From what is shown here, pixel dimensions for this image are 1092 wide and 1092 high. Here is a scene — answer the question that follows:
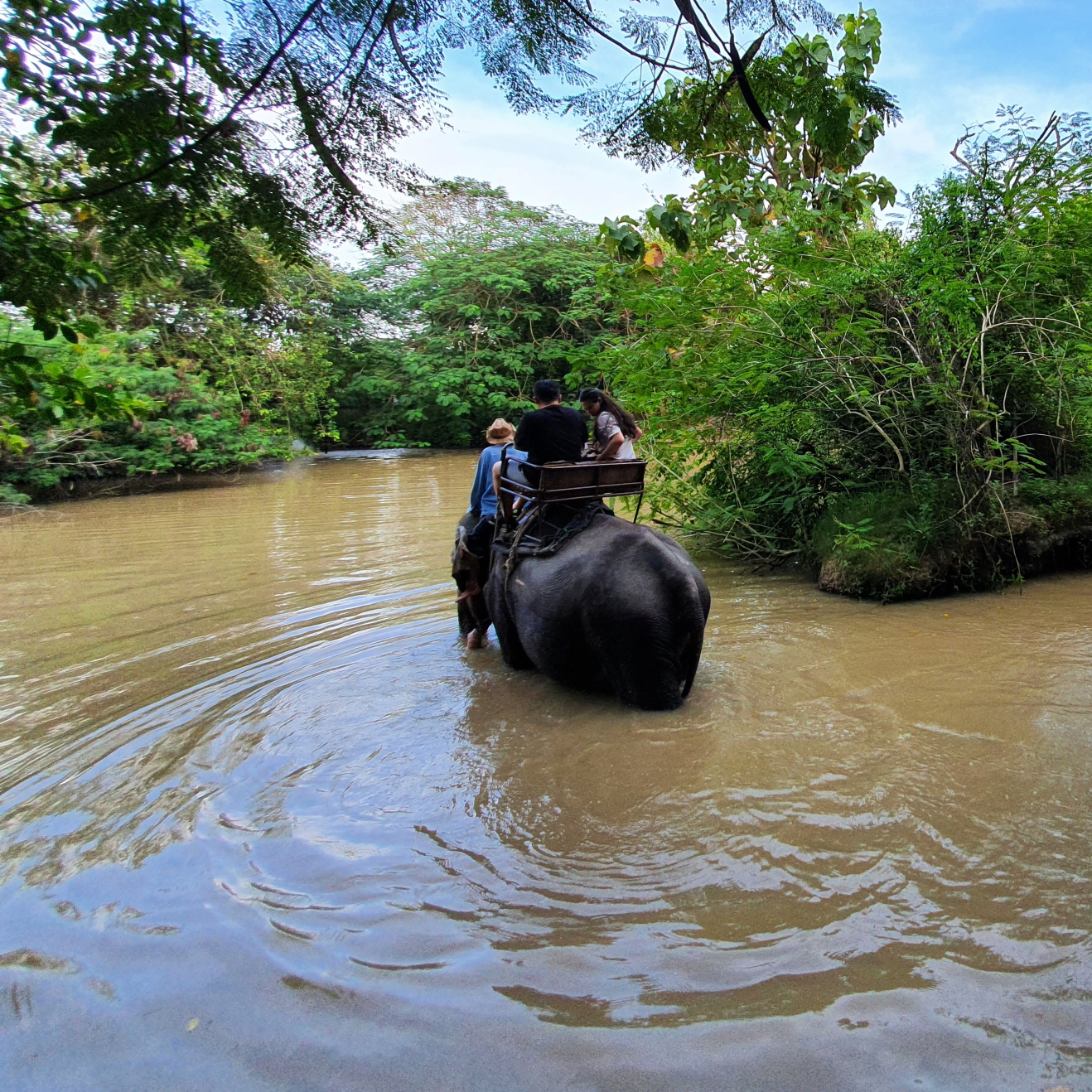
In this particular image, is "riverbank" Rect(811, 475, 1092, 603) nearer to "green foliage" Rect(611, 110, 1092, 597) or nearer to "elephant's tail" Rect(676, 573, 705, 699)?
"green foliage" Rect(611, 110, 1092, 597)

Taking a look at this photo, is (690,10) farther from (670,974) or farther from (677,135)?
(670,974)

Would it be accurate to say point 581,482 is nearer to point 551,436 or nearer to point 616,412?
point 551,436

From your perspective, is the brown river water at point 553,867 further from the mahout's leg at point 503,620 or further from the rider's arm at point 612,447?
the rider's arm at point 612,447

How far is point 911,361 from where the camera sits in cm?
746

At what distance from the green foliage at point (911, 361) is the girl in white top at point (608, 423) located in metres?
1.46

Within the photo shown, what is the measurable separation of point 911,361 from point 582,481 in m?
3.85

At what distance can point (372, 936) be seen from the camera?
303 centimetres

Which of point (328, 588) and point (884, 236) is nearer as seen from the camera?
point (884, 236)

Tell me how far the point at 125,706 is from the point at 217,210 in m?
3.71

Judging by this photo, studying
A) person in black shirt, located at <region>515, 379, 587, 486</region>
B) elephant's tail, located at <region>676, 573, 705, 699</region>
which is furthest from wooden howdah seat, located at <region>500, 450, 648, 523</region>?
elephant's tail, located at <region>676, 573, 705, 699</region>

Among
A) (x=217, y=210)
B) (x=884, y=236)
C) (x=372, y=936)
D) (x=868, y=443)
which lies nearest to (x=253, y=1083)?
(x=372, y=936)

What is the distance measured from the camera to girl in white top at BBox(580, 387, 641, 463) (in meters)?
6.41

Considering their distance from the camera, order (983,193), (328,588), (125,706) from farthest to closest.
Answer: (328,588)
(983,193)
(125,706)

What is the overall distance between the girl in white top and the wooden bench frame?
0.72 m
